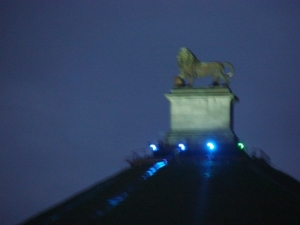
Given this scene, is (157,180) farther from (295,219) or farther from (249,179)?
(295,219)

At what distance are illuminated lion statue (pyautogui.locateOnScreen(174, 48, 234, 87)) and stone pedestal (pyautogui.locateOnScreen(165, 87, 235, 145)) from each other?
771 millimetres

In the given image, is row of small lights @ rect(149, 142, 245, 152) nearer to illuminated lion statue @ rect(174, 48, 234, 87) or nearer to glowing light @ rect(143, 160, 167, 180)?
glowing light @ rect(143, 160, 167, 180)

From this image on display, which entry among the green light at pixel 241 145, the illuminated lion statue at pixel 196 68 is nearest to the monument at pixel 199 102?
the illuminated lion statue at pixel 196 68

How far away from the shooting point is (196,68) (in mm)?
70938

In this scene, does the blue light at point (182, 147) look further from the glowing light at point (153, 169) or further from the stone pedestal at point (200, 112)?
the glowing light at point (153, 169)

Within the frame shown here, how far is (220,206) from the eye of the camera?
2159 inches

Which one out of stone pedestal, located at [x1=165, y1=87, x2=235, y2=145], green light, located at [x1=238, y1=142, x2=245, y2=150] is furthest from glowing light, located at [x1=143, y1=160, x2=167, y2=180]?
green light, located at [x1=238, y1=142, x2=245, y2=150]

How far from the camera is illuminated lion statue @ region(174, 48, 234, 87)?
232ft

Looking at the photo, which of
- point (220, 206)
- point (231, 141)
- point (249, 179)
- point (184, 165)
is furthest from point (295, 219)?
point (231, 141)

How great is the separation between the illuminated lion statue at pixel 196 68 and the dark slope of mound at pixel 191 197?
21.6 feet

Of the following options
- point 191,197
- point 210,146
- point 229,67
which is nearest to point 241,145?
point 210,146

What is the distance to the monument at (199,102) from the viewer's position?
70312mm

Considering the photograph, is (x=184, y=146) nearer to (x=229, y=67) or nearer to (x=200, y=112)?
(x=200, y=112)

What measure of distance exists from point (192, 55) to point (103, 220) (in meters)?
19.4
